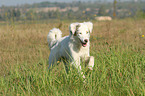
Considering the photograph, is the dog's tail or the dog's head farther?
the dog's tail

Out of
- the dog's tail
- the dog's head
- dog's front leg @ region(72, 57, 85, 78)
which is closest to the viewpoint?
dog's front leg @ region(72, 57, 85, 78)

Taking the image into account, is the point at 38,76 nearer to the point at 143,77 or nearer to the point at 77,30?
the point at 77,30

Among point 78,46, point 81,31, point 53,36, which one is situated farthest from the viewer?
point 53,36

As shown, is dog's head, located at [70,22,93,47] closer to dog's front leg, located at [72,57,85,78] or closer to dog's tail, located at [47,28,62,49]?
dog's front leg, located at [72,57,85,78]

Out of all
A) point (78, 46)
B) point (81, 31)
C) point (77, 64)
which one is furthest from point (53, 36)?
point (77, 64)

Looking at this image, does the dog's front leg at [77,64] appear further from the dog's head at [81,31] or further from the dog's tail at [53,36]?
the dog's tail at [53,36]

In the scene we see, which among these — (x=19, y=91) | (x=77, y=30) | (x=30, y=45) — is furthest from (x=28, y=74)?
(x=30, y=45)

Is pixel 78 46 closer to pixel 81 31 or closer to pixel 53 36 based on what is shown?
pixel 81 31

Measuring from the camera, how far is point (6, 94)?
3254mm

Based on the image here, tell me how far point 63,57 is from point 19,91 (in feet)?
5.79

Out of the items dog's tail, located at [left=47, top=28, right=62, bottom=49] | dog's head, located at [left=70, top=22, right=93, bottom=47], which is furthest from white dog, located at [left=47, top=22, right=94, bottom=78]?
dog's tail, located at [left=47, top=28, right=62, bottom=49]

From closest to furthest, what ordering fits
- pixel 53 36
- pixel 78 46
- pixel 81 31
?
pixel 81 31 < pixel 78 46 < pixel 53 36

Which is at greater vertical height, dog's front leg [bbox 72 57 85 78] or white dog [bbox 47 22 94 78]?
white dog [bbox 47 22 94 78]

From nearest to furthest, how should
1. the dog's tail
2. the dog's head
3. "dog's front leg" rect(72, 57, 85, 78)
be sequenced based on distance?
1. "dog's front leg" rect(72, 57, 85, 78)
2. the dog's head
3. the dog's tail
